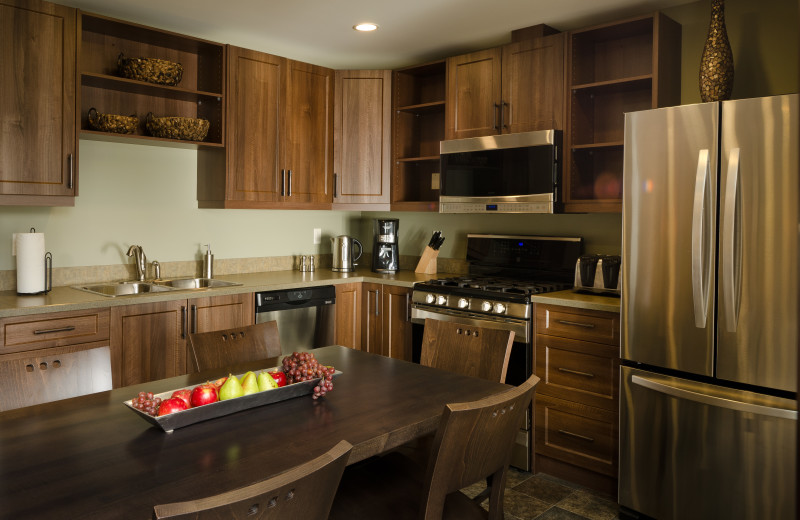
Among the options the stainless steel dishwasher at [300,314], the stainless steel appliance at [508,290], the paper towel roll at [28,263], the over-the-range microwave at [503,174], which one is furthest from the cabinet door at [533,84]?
the paper towel roll at [28,263]

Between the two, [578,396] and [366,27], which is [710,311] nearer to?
[578,396]

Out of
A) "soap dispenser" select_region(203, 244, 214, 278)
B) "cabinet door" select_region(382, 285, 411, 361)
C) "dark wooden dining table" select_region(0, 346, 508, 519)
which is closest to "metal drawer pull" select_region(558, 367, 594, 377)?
"cabinet door" select_region(382, 285, 411, 361)

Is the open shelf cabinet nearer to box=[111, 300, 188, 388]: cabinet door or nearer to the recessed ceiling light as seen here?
the recessed ceiling light

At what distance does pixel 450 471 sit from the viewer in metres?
1.42

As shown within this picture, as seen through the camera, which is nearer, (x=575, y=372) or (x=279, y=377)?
(x=279, y=377)

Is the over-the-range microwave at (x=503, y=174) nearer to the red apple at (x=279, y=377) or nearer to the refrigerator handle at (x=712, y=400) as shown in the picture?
the refrigerator handle at (x=712, y=400)

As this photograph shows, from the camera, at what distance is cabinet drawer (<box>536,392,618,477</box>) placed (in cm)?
299

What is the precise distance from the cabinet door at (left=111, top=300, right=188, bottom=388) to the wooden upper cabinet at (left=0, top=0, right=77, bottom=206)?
66 cm

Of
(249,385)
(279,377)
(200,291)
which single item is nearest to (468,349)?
(279,377)

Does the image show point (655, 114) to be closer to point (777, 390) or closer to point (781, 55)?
point (781, 55)

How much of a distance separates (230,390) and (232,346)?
2.37 ft

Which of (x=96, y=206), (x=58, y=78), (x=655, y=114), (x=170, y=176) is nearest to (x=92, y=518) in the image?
(x=655, y=114)

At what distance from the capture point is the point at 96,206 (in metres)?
3.62

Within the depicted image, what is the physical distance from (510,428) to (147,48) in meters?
3.19
